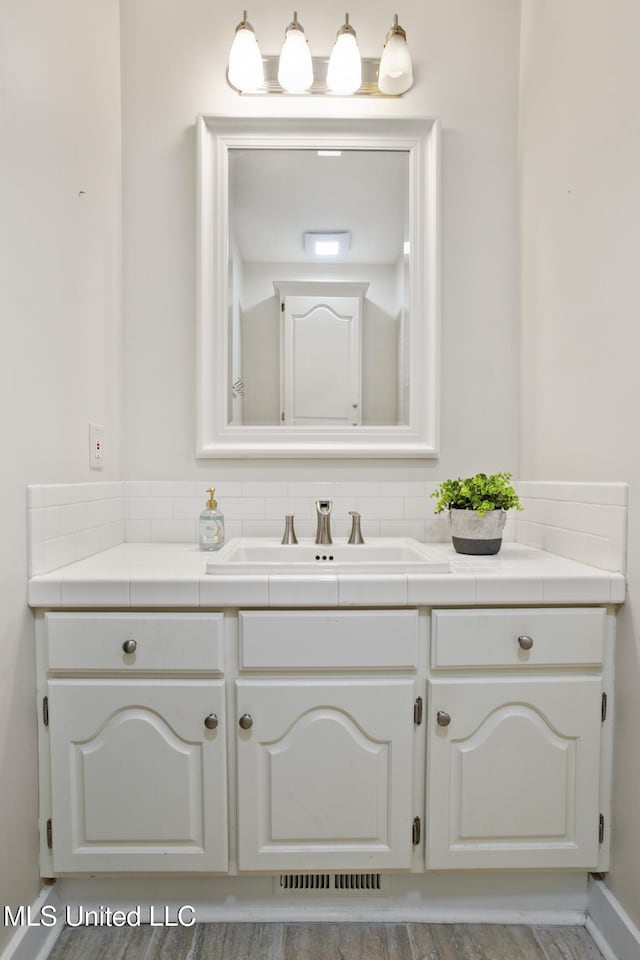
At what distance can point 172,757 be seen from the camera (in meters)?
1.11

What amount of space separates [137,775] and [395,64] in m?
1.98

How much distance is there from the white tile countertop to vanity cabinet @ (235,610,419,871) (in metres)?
0.04

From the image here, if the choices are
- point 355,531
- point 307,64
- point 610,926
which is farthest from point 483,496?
point 307,64

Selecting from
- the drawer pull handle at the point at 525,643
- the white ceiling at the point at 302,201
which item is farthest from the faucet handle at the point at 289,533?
the white ceiling at the point at 302,201

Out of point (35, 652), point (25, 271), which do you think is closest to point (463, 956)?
point (35, 652)

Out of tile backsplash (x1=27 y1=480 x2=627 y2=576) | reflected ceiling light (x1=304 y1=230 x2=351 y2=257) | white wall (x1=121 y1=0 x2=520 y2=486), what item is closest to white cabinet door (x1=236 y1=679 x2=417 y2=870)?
tile backsplash (x1=27 y1=480 x2=627 y2=576)

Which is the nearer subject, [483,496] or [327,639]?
[327,639]

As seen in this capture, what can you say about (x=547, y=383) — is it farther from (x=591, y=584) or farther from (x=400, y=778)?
(x=400, y=778)

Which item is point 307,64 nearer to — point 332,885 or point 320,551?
point 320,551

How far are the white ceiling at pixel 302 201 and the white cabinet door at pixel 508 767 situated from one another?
1.25 m

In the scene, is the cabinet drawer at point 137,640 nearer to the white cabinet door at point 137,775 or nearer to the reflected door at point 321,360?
the white cabinet door at point 137,775

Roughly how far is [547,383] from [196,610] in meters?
1.12

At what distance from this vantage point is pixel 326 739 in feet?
3.64

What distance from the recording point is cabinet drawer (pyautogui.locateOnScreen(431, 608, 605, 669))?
1113mm
